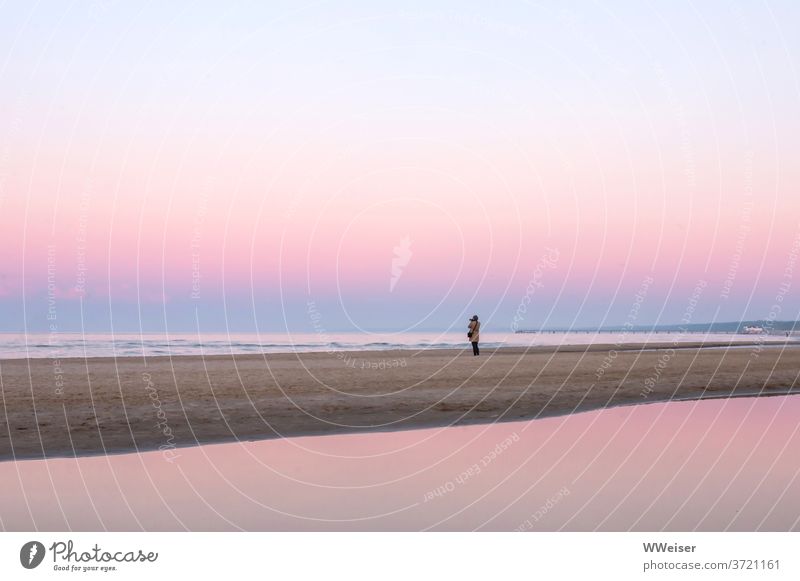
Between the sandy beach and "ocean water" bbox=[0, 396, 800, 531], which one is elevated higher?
the sandy beach

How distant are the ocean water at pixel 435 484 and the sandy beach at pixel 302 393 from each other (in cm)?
178

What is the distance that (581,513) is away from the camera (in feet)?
42.1

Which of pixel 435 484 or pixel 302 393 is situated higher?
pixel 302 393

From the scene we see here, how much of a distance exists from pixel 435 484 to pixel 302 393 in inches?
→ 469

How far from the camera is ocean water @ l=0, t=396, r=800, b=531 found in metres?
12.4

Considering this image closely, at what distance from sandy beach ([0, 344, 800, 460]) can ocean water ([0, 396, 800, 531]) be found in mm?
1782

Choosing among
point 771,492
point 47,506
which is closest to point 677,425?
point 771,492

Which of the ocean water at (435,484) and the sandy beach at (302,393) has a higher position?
the sandy beach at (302,393)

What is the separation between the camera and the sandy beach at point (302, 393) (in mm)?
19547

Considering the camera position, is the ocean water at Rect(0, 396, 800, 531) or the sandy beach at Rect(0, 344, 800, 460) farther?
the sandy beach at Rect(0, 344, 800, 460)

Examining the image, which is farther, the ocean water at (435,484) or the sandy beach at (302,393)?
the sandy beach at (302,393)

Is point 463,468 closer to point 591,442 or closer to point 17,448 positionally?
point 591,442

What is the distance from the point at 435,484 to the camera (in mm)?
14781

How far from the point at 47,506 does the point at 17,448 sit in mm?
4995
